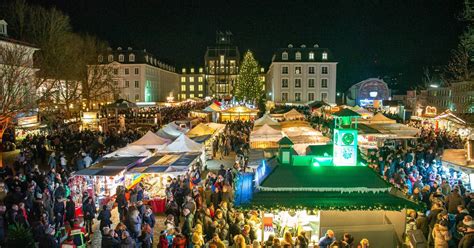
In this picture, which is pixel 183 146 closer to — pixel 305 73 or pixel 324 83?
pixel 305 73

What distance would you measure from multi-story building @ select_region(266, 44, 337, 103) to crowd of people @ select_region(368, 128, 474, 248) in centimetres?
3872

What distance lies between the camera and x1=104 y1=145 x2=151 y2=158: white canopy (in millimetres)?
15242

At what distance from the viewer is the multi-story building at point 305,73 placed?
59.4 metres

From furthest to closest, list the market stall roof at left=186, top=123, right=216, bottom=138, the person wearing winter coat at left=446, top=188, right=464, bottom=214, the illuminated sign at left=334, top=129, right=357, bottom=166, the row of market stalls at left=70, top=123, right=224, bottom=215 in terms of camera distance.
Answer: the market stall roof at left=186, top=123, right=216, bottom=138
the row of market stalls at left=70, top=123, right=224, bottom=215
the illuminated sign at left=334, top=129, right=357, bottom=166
the person wearing winter coat at left=446, top=188, right=464, bottom=214

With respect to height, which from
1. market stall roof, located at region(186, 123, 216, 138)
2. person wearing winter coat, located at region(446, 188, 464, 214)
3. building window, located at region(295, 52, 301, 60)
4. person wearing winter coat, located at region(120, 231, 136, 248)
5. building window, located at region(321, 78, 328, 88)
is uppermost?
building window, located at region(295, 52, 301, 60)

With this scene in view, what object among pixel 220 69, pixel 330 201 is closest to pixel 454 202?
pixel 330 201

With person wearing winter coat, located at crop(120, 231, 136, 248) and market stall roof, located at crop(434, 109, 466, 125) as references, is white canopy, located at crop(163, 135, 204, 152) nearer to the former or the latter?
person wearing winter coat, located at crop(120, 231, 136, 248)

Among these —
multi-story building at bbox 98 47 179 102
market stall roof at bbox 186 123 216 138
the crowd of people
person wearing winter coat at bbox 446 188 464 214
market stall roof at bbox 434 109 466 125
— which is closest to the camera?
the crowd of people

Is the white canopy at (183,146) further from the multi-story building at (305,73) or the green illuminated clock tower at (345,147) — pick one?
the multi-story building at (305,73)

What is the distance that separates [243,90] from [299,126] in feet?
96.9

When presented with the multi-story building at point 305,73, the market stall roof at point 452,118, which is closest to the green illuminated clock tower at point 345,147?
the market stall roof at point 452,118

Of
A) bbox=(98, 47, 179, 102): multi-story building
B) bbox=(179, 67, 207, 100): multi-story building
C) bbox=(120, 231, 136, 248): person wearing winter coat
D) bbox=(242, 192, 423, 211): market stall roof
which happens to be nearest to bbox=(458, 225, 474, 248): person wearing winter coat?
bbox=(242, 192, 423, 211): market stall roof

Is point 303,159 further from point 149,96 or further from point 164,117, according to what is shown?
point 149,96

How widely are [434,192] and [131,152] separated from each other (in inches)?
424
